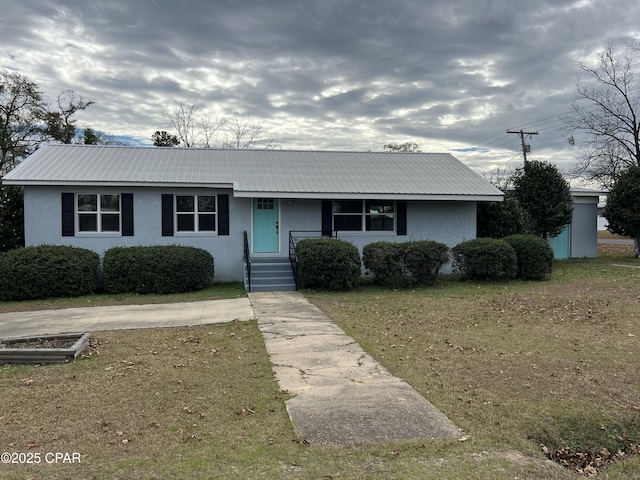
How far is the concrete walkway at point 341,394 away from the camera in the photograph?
4090 mm

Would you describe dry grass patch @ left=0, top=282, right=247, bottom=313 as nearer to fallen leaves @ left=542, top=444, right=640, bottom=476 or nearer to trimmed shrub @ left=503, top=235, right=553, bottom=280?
trimmed shrub @ left=503, top=235, right=553, bottom=280

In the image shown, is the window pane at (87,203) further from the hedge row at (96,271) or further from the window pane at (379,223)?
the window pane at (379,223)

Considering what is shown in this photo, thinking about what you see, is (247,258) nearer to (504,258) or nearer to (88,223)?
(88,223)

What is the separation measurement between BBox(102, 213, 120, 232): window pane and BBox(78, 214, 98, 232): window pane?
0.72ft

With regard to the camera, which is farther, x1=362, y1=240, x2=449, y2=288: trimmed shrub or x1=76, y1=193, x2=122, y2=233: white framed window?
x1=76, y1=193, x2=122, y2=233: white framed window

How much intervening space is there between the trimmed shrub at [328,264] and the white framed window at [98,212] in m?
5.76

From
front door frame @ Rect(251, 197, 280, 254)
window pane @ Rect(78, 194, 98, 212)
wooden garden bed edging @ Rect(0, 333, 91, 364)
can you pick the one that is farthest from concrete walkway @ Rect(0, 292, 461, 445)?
window pane @ Rect(78, 194, 98, 212)

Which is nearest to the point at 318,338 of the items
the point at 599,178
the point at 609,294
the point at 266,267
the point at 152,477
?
the point at 152,477

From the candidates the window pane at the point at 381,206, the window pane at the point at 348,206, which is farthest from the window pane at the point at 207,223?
the window pane at the point at 381,206

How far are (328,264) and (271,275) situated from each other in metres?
2.07

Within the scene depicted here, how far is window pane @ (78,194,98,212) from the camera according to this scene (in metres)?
14.0

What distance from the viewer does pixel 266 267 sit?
46.7ft

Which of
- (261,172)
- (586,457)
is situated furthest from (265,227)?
(586,457)

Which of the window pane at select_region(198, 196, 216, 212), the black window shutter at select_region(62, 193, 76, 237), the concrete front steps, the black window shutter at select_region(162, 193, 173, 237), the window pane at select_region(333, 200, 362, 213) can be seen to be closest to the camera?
the concrete front steps
